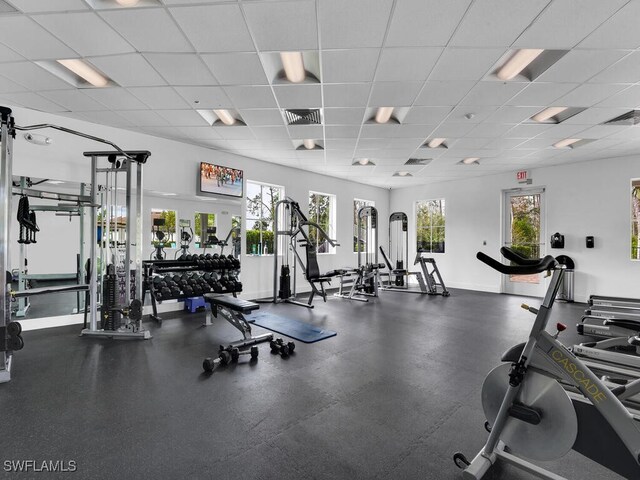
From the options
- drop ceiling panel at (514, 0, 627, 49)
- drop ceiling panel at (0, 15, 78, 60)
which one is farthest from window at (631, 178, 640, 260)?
drop ceiling panel at (0, 15, 78, 60)

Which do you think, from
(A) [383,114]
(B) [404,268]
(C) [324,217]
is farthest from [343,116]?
(B) [404,268]

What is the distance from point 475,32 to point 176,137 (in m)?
4.79

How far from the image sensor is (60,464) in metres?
1.64

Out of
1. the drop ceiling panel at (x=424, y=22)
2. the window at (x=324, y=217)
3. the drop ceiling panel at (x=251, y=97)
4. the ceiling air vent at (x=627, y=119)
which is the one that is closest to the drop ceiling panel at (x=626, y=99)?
the ceiling air vent at (x=627, y=119)

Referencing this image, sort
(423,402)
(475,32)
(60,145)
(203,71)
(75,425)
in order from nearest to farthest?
(75,425)
(423,402)
(475,32)
(203,71)
(60,145)

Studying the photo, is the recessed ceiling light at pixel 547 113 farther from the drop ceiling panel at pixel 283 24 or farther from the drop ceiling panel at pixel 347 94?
the drop ceiling panel at pixel 283 24

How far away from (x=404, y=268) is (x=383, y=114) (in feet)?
20.2

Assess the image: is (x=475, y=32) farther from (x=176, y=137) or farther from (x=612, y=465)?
(x=176, y=137)

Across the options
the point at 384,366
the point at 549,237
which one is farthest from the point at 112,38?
the point at 549,237

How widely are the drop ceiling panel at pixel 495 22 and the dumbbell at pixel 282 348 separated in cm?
334

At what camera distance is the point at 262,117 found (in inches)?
176

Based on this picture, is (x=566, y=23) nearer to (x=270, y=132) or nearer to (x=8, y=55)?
(x=270, y=132)

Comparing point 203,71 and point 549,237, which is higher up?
point 203,71

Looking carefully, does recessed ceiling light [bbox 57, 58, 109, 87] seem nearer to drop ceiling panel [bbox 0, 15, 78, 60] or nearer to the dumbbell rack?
drop ceiling panel [bbox 0, 15, 78, 60]
